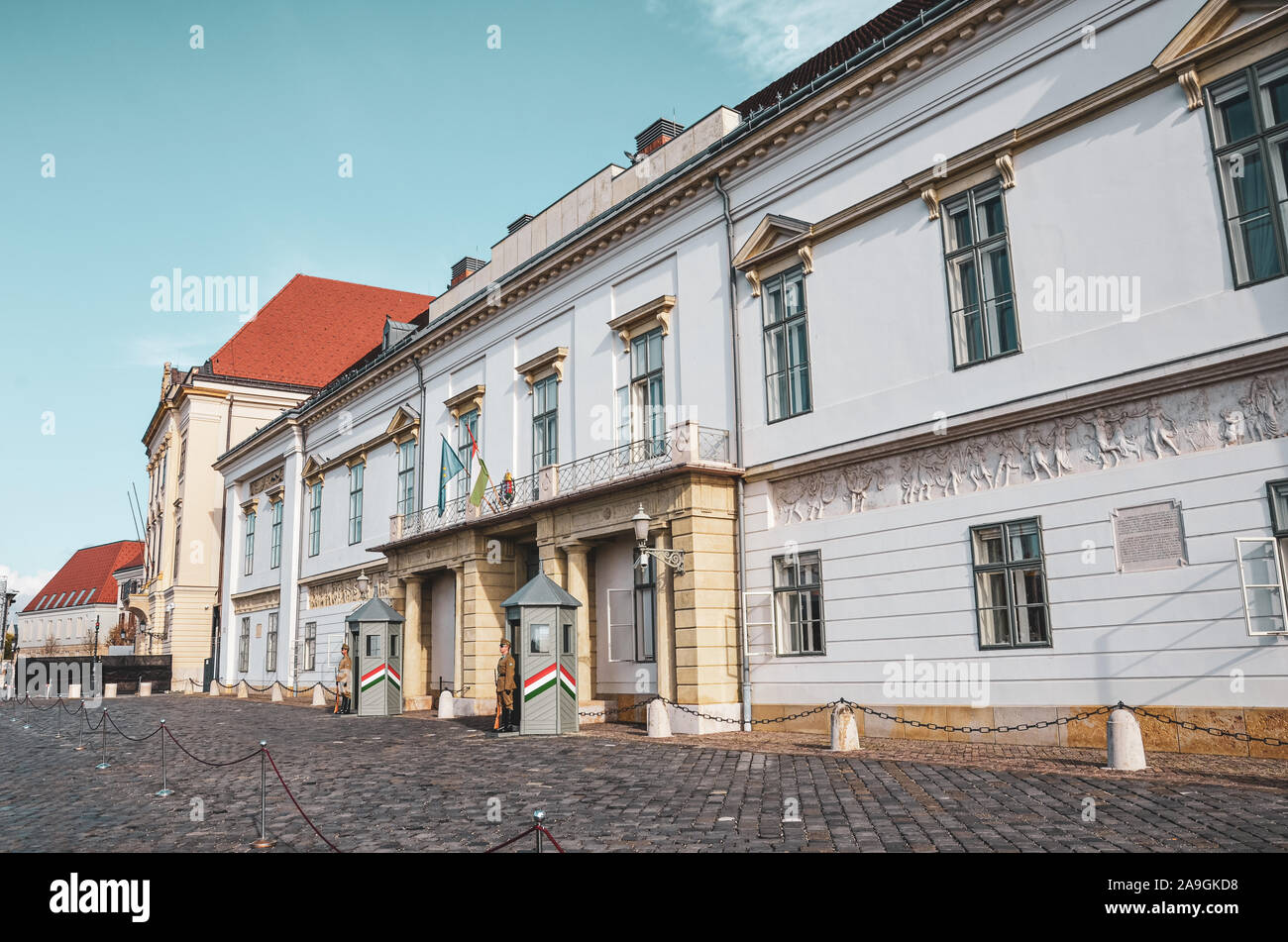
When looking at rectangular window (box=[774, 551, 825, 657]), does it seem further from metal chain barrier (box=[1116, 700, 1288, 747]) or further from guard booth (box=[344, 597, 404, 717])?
guard booth (box=[344, 597, 404, 717])

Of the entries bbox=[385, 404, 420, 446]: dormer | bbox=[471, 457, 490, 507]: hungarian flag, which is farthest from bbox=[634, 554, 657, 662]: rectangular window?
bbox=[385, 404, 420, 446]: dormer

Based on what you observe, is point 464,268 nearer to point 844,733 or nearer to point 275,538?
point 275,538

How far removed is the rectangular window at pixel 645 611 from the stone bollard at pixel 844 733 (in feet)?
24.0

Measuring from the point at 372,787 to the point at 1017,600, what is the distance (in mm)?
9570

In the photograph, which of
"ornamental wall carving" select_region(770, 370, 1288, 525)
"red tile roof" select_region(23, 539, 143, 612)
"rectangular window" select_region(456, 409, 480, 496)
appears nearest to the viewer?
"ornamental wall carving" select_region(770, 370, 1288, 525)

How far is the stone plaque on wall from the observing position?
515 inches

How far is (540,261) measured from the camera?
26250 millimetres

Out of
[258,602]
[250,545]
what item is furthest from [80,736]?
[250,545]

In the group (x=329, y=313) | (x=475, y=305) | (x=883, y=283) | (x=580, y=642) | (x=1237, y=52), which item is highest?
(x=329, y=313)

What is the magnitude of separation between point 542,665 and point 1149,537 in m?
11.2

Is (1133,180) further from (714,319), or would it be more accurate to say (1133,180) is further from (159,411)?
(159,411)

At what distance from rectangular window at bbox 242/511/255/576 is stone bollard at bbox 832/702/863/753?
38.5 meters

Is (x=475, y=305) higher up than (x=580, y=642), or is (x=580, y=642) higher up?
(x=475, y=305)
